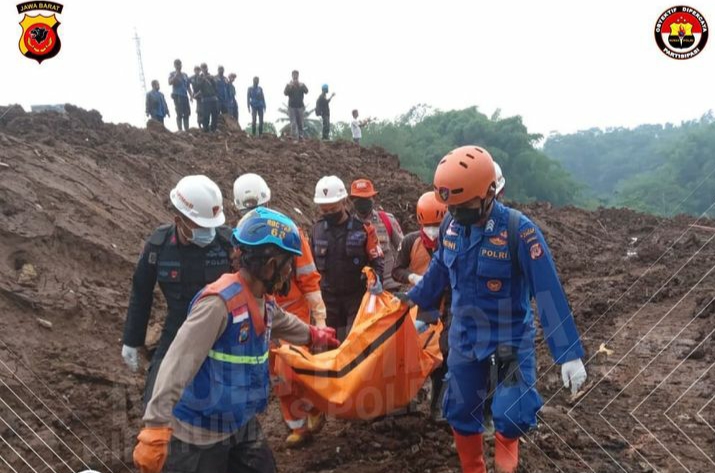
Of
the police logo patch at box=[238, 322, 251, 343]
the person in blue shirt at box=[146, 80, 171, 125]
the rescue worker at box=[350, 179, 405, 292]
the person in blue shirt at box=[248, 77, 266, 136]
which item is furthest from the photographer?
the person in blue shirt at box=[248, 77, 266, 136]

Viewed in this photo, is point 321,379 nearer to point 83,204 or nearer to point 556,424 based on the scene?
point 556,424

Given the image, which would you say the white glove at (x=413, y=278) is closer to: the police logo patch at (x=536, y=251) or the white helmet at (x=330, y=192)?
the white helmet at (x=330, y=192)

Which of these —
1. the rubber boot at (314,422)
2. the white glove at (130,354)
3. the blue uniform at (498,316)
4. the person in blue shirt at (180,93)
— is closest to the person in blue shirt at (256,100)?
the person in blue shirt at (180,93)

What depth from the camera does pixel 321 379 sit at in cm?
406

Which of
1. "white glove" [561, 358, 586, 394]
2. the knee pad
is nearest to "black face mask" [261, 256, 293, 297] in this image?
the knee pad

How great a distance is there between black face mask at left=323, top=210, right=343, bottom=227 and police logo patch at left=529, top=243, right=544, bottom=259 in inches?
84.7

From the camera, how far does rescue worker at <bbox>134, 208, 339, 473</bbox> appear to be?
8.50 ft

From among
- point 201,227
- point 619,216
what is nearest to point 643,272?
point 619,216

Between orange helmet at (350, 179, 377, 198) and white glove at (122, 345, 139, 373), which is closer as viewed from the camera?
white glove at (122, 345, 139, 373)

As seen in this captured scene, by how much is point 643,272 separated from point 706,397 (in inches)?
313

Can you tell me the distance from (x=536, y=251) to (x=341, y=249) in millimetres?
2134

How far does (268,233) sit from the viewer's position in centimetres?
274

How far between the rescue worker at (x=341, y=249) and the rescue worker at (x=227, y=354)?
2308mm

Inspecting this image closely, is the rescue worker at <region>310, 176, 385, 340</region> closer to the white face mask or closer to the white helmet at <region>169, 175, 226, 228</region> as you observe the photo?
the white face mask
